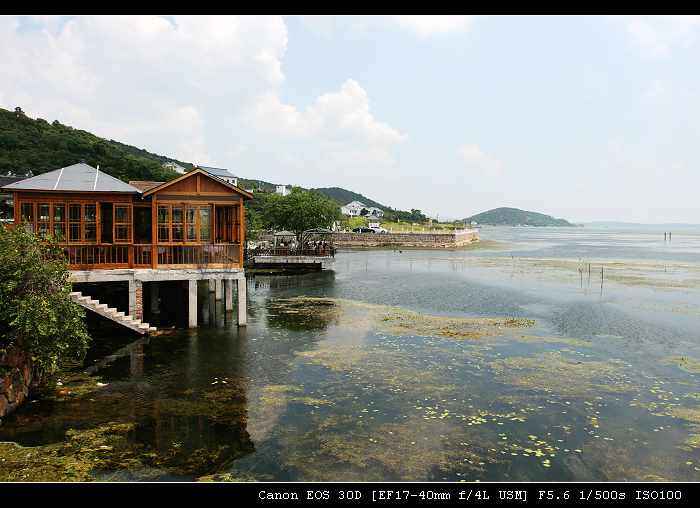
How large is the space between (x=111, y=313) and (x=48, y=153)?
60.7m

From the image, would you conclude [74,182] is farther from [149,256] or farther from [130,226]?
[149,256]

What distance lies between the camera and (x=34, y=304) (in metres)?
14.5

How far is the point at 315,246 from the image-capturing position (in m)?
57.0

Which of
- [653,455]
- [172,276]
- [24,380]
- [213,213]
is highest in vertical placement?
[213,213]

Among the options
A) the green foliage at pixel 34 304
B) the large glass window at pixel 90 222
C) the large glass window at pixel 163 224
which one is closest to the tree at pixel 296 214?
the large glass window at pixel 163 224

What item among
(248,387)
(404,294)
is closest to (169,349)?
(248,387)

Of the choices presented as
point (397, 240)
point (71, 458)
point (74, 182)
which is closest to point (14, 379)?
point (71, 458)

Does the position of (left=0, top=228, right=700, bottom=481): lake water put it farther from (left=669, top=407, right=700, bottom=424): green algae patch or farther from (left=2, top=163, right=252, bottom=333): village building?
(left=2, top=163, right=252, bottom=333): village building

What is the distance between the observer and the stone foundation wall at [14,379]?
13484mm

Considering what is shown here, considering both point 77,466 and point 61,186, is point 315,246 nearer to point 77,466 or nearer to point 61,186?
point 61,186

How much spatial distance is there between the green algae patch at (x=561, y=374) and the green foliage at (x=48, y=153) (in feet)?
193

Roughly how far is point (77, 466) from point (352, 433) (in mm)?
5996

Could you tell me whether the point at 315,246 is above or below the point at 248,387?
above

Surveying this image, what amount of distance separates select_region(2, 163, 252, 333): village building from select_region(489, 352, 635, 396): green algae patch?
40.9 ft
